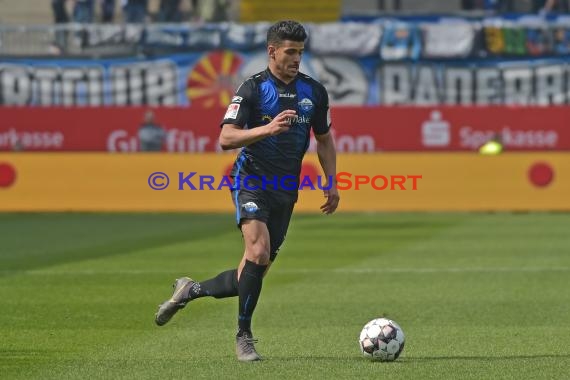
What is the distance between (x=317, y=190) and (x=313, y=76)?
5.40m

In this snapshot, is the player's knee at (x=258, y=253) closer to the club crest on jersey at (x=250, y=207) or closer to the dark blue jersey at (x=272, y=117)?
the club crest on jersey at (x=250, y=207)

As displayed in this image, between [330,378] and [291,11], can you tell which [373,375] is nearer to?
[330,378]

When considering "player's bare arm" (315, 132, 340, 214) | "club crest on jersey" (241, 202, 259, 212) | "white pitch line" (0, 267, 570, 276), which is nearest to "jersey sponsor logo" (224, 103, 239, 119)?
"club crest on jersey" (241, 202, 259, 212)

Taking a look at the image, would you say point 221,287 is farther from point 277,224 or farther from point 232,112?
point 232,112

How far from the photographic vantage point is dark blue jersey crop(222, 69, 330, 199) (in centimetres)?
874

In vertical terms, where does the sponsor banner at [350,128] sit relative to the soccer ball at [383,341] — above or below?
below

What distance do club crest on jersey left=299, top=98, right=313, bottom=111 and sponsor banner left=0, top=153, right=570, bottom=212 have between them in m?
17.2

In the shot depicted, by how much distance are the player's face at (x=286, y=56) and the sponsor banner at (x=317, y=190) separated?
1739 centimetres

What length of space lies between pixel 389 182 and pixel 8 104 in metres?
10.2

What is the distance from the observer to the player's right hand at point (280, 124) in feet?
26.9

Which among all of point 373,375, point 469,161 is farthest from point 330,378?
point 469,161

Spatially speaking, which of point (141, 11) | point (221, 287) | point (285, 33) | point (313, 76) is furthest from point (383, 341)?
point (141, 11)

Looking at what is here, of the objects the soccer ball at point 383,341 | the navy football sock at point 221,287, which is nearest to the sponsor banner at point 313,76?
the navy football sock at point 221,287

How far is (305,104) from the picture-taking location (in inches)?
349
